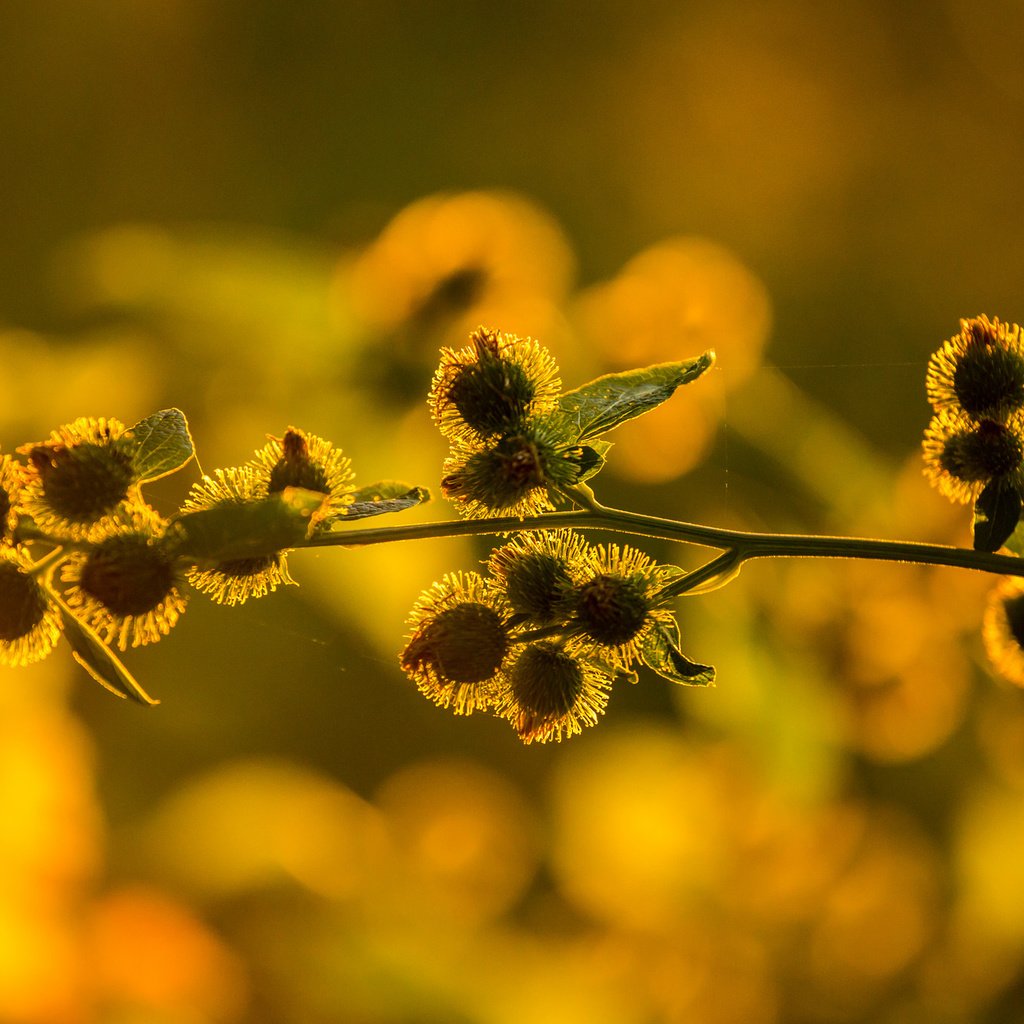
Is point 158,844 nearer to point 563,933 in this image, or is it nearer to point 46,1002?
point 46,1002

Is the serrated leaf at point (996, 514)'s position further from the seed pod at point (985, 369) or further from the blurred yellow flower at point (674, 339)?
the blurred yellow flower at point (674, 339)

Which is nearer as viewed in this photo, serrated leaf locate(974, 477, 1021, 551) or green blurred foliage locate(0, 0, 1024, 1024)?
serrated leaf locate(974, 477, 1021, 551)

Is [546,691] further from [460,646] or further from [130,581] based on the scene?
[130,581]

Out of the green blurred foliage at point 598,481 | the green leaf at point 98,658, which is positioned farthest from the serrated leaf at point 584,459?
the green blurred foliage at point 598,481

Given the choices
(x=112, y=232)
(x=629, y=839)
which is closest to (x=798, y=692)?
(x=629, y=839)

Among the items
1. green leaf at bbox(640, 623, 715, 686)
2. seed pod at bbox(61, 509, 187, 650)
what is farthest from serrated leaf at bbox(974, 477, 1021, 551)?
seed pod at bbox(61, 509, 187, 650)

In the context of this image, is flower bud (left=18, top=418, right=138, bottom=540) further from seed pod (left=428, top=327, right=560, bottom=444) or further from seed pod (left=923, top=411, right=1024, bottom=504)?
seed pod (left=923, top=411, right=1024, bottom=504)

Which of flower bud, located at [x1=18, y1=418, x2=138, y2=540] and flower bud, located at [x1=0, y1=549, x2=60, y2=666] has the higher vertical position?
flower bud, located at [x1=18, y1=418, x2=138, y2=540]

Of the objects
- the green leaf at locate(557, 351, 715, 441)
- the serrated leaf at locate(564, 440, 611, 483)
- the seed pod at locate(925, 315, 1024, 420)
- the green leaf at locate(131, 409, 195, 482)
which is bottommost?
the green leaf at locate(131, 409, 195, 482)
